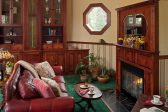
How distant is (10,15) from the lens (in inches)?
243

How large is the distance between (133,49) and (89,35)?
302 cm

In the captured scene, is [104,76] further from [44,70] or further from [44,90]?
[44,90]

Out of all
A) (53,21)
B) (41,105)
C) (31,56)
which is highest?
(53,21)

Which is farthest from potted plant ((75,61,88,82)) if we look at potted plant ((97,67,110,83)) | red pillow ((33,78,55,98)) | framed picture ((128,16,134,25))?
red pillow ((33,78,55,98))

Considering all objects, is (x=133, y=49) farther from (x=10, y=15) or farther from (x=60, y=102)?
(x=10, y=15)

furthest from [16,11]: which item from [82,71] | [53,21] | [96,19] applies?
A: [82,71]

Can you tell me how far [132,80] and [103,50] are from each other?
8.42 feet

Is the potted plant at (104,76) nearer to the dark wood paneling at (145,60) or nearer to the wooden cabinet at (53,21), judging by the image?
the wooden cabinet at (53,21)

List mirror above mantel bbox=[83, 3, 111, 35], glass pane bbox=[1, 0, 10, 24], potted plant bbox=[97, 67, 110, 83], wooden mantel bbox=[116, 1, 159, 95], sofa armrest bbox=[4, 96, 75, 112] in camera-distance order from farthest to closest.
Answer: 1. mirror above mantel bbox=[83, 3, 111, 35]
2. glass pane bbox=[1, 0, 10, 24]
3. potted plant bbox=[97, 67, 110, 83]
4. wooden mantel bbox=[116, 1, 159, 95]
5. sofa armrest bbox=[4, 96, 75, 112]

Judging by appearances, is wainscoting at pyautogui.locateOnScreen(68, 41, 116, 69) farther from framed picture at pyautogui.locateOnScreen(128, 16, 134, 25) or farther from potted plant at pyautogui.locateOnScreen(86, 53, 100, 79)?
framed picture at pyautogui.locateOnScreen(128, 16, 134, 25)

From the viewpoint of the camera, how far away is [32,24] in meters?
6.38

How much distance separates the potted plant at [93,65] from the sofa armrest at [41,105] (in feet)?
11.9

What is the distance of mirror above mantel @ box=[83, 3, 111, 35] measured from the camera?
6625mm

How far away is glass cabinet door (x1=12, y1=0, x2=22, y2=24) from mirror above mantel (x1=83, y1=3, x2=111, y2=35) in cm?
208
